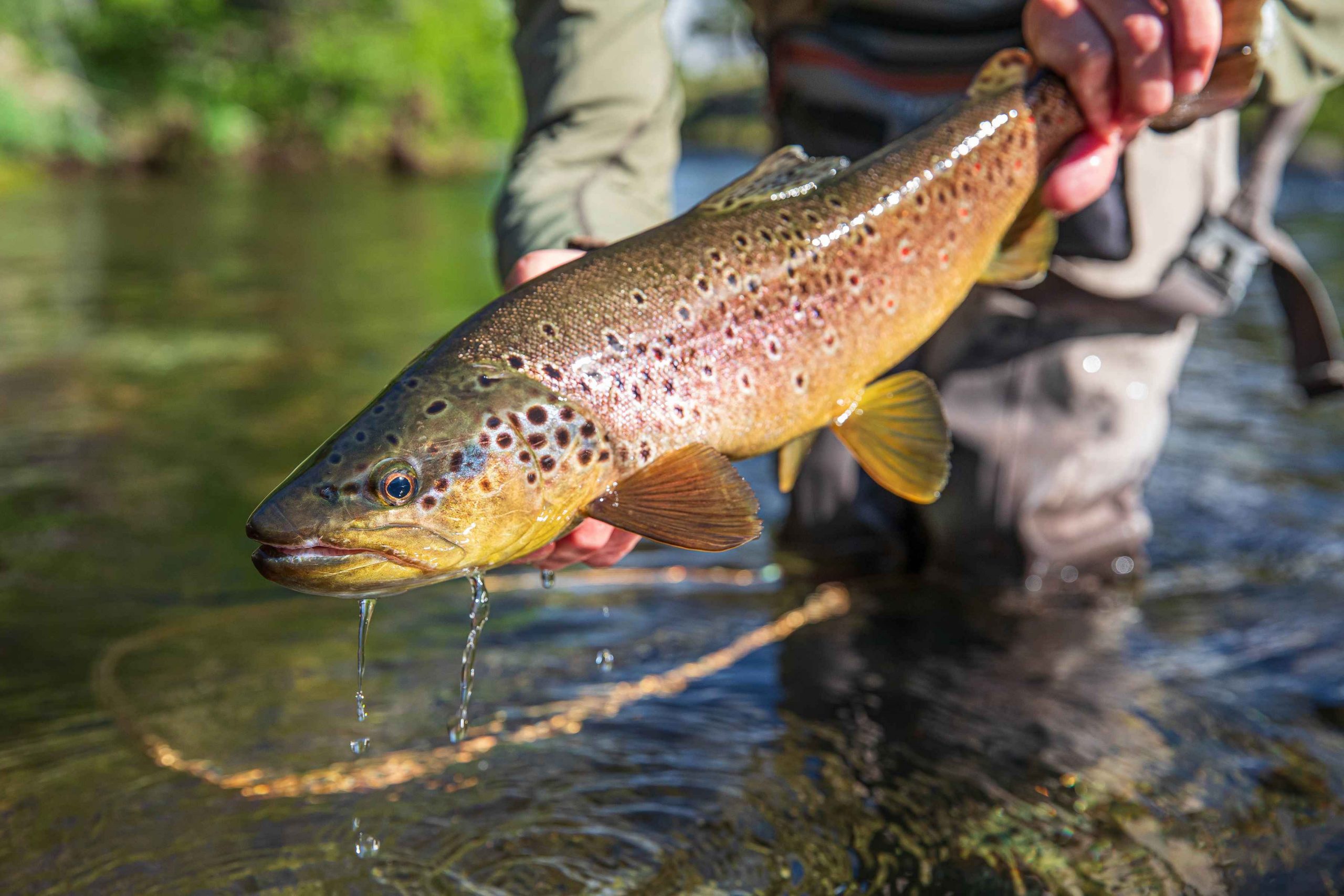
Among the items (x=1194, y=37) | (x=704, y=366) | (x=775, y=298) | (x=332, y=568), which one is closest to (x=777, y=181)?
(x=775, y=298)

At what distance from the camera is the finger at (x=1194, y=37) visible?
8.15 ft

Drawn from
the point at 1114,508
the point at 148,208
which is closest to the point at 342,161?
the point at 148,208

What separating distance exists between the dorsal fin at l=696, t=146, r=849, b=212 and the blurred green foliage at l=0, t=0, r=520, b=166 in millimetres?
→ 26902

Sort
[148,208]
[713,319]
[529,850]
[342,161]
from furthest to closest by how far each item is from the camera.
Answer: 1. [342,161]
2. [148,208]
3. [529,850]
4. [713,319]

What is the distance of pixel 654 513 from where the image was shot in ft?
6.76

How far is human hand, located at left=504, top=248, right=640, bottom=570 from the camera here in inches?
90.2

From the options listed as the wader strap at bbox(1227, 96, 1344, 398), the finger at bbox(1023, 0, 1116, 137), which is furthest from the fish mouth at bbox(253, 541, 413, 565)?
the wader strap at bbox(1227, 96, 1344, 398)

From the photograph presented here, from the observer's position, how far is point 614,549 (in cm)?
239

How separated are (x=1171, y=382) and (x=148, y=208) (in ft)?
61.1

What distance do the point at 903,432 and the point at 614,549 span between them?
0.61 metres

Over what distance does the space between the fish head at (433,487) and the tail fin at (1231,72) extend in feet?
5.23

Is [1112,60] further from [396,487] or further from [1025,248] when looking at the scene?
[396,487]

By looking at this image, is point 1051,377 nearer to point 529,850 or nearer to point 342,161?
point 529,850

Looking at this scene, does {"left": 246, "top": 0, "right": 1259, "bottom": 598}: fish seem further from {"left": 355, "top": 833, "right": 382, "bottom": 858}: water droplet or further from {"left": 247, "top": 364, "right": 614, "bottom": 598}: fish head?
{"left": 355, "top": 833, "right": 382, "bottom": 858}: water droplet
